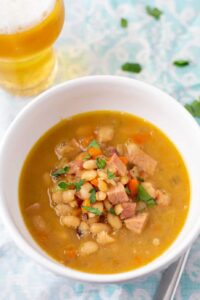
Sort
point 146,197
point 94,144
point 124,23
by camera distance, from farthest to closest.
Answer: point 124,23 < point 94,144 < point 146,197

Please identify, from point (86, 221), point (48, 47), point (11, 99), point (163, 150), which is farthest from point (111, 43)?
point (86, 221)

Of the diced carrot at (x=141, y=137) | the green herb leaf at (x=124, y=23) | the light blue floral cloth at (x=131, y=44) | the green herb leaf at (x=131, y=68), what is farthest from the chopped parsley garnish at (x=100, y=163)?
the green herb leaf at (x=124, y=23)

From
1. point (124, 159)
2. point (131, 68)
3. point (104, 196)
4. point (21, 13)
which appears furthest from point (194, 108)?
point (21, 13)

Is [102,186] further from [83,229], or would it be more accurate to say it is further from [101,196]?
[83,229]

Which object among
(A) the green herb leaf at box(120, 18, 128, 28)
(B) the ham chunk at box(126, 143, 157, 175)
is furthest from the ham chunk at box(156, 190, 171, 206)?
(A) the green herb leaf at box(120, 18, 128, 28)

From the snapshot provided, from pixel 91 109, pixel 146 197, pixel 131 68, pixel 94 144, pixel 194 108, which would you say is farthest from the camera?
pixel 131 68

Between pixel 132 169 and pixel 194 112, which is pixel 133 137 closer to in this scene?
pixel 132 169

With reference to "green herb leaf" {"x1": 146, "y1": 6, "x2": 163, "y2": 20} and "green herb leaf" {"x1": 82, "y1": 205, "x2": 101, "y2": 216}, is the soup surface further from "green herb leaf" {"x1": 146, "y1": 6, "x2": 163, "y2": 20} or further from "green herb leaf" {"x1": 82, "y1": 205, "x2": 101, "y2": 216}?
"green herb leaf" {"x1": 146, "y1": 6, "x2": 163, "y2": 20}
